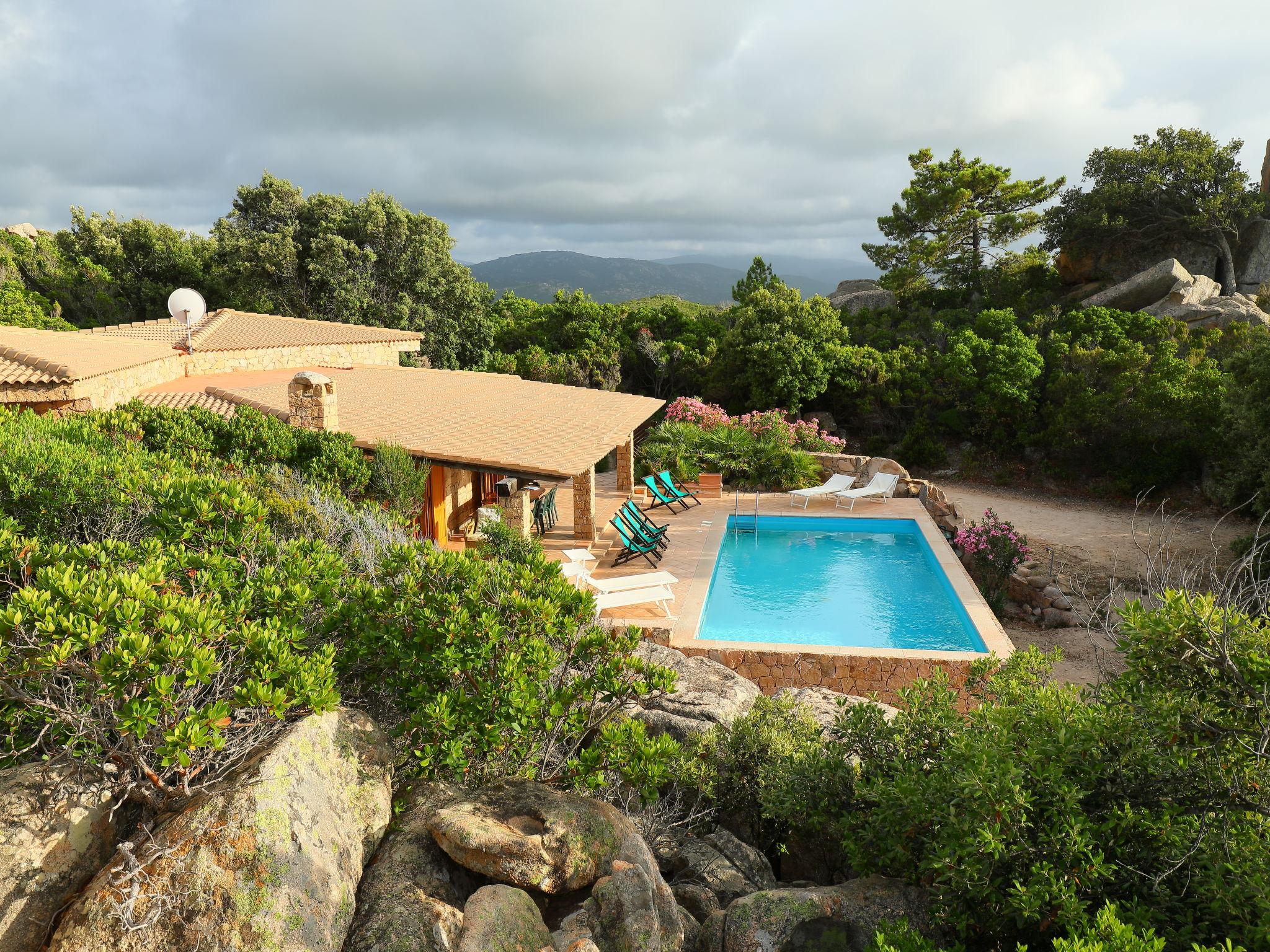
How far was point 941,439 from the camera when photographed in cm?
2492

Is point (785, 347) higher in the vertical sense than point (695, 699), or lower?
higher

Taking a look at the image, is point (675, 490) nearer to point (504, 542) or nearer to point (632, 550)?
point (632, 550)

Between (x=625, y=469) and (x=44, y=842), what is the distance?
50.0 ft

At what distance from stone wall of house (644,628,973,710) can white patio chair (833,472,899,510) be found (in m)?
7.56

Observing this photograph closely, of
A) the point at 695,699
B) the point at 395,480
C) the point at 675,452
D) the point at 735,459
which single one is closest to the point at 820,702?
the point at 695,699

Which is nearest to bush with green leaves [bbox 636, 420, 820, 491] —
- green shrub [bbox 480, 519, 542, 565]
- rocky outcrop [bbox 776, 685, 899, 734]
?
green shrub [bbox 480, 519, 542, 565]

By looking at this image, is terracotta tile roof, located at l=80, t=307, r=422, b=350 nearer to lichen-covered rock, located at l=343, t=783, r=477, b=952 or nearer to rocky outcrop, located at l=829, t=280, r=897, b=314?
lichen-covered rock, located at l=343, t=783, r=477, b=952

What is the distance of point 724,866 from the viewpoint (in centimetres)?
487

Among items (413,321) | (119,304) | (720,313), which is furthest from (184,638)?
(119,304)

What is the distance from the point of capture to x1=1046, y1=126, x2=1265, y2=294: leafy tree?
28.0 metres

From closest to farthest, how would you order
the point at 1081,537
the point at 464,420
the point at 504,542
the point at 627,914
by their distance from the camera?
the point at 627,914 < the point at 504,542 < the point at 464,420 < the point at 1081,537

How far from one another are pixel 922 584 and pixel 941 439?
43.5 ft

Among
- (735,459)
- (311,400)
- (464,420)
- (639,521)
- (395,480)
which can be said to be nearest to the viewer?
(395,480)

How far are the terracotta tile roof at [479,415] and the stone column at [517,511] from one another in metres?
0.73
